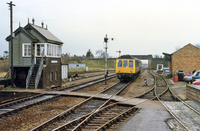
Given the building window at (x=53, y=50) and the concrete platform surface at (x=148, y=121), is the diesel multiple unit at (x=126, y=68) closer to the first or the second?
the building window at (x=53, y=50)

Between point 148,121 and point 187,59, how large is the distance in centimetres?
3113

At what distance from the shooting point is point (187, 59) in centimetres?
3662

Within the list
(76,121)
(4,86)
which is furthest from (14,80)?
(76,121)

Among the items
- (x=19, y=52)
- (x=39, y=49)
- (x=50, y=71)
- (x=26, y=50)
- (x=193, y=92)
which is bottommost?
(x=193, y=92)

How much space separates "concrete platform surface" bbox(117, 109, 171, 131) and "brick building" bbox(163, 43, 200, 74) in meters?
28.6

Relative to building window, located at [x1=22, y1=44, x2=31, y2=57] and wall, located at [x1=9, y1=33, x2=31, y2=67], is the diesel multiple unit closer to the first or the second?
building window, located at [x1=22, y1=44, x2=31, y2=57]

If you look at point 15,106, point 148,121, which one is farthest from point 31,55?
point 148,121

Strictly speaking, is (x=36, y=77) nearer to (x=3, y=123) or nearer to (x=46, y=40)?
(x=46, y=40)

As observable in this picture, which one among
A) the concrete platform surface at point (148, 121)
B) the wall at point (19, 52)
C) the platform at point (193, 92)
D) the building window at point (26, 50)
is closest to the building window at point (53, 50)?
the building window at point (26, 50)

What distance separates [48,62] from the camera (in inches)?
815

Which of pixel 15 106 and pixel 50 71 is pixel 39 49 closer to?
pixel 50 71

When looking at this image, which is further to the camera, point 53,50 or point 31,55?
point 53,50

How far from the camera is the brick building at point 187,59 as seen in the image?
3628 cm

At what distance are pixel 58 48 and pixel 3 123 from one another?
15.7 metres
